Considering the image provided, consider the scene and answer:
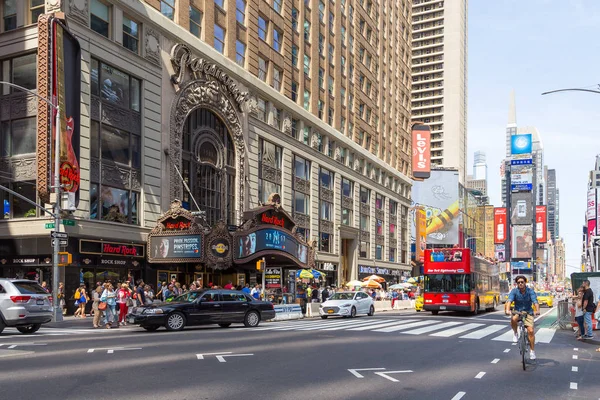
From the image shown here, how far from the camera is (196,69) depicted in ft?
136

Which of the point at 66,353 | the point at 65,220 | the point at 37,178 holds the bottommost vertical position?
the point at 66,353

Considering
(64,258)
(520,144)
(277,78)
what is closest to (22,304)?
(64,258)

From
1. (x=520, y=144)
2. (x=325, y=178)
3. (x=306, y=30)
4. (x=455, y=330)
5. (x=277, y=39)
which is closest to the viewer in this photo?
(x=455, y=330)

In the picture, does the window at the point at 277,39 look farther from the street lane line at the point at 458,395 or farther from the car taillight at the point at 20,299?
the street lane line at the point at 458,395

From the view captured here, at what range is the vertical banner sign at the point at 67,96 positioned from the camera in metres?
30.4

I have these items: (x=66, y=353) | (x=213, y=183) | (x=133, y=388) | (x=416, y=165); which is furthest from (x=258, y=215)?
(x=416, y=165)

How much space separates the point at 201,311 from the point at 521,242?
174 m

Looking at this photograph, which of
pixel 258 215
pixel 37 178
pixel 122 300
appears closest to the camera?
pixel 122 300

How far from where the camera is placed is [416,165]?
9456 centimetres

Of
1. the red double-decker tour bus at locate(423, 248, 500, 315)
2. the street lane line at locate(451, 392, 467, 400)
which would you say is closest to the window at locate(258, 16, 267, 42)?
the red double-decker tour bus at locate(423, 248, 500, 315)

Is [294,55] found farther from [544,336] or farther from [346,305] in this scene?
[544,336]

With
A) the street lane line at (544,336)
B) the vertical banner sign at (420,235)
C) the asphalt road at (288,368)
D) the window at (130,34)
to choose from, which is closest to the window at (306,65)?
the window at (130,34)

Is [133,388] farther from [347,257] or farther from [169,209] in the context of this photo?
[347,257]

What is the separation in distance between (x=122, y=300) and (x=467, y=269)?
742 inches
